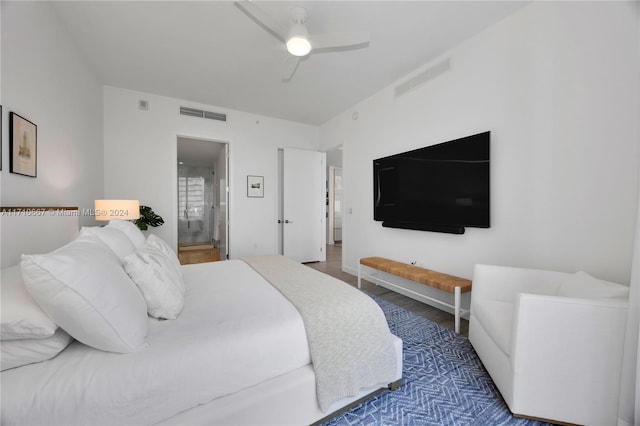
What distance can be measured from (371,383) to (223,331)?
2.95 ft

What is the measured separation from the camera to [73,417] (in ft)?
2.88

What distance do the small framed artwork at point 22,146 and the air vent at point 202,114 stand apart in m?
2.53

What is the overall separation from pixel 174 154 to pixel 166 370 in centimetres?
392

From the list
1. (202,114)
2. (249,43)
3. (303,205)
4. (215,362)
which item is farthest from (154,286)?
(303,205)

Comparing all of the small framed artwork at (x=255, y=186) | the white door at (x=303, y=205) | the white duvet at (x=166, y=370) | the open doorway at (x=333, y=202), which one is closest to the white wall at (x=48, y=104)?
the white duvet at (x=166, y=370)

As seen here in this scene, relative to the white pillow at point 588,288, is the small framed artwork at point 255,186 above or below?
above

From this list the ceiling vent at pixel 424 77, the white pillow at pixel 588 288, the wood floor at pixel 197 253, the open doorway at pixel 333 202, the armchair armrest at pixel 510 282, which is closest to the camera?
the white pillow at pixel 588 288

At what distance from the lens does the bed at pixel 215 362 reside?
0.90 meters

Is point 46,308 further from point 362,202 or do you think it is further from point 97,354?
point 362,202

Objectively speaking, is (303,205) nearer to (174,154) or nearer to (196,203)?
(174,154)

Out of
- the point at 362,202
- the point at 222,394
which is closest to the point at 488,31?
the point at 362,202

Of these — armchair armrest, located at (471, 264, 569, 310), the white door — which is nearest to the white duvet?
armchair armrest, located at (471, 264, 569, 310)

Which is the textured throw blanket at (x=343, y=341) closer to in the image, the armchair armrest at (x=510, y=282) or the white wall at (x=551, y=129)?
the armchair armrest at (x=510, y=282)

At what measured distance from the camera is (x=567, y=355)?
1.33m
